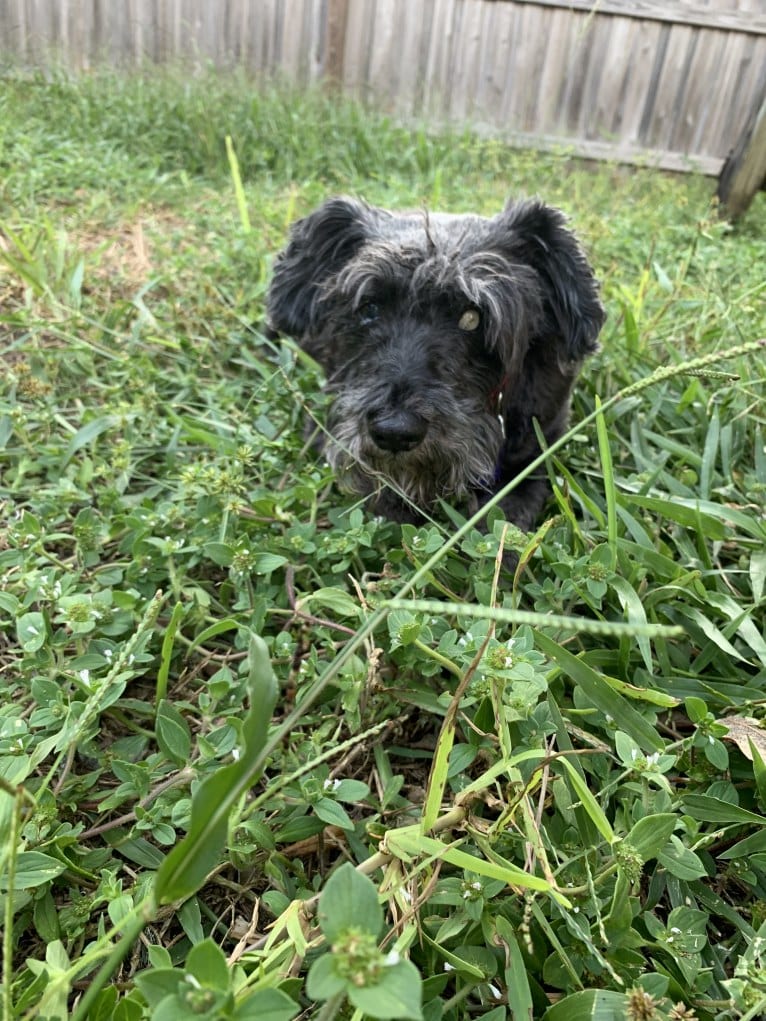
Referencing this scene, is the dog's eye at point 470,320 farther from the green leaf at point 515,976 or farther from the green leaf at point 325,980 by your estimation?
the green leaf at point 325,980

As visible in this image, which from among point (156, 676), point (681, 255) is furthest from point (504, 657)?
point (681, 255)

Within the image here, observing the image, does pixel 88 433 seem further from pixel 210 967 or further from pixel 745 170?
pixel 745 170

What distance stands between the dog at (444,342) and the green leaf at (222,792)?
4.33ft

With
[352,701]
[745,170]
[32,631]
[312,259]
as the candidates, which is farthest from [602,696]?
[745,170]

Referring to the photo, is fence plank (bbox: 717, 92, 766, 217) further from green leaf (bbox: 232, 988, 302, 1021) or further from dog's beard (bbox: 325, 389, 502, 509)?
green leaf (bbox: 232, 988, 302, 1021)

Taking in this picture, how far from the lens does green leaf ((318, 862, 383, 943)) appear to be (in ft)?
2.22

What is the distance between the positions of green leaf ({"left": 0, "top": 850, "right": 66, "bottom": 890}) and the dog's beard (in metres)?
1.24

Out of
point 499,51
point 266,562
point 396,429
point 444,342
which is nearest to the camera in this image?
point 266,562

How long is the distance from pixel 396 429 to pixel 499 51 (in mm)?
8247

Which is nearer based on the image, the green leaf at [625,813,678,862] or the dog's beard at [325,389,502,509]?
the green leaf at [625,813,678,862]

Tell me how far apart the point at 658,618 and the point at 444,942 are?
98 cm

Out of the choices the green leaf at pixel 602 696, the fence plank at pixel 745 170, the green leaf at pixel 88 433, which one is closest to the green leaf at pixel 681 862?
the green leaf at pixel 602 696

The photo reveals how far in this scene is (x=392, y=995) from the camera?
631mm

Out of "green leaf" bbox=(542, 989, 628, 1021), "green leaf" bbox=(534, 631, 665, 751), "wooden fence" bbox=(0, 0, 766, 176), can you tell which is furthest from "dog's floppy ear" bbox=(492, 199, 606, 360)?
"wooden fence" bbox=(0, 0, 766, 176)
